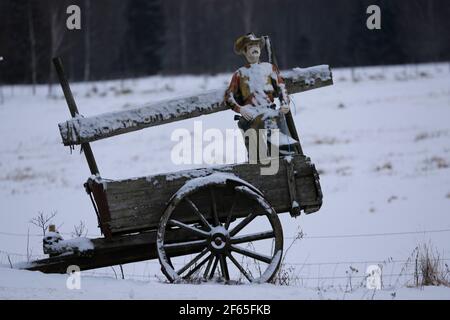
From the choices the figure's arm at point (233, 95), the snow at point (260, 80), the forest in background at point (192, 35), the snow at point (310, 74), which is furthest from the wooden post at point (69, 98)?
the forest in background at point (192, 35)

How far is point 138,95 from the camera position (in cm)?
2105

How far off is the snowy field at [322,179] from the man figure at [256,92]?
0.40 m

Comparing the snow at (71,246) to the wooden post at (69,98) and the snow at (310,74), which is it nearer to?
the wooden post at (69,98)

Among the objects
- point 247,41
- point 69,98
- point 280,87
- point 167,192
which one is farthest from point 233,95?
point 69,98

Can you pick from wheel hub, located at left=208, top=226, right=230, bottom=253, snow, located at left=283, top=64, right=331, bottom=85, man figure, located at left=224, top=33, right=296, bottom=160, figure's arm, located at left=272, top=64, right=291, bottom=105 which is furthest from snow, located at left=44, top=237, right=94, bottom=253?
snow, located at left=283, top=64, right=331, bottom=85

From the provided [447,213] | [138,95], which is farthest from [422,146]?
[138,95]

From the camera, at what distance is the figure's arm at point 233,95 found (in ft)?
13.5

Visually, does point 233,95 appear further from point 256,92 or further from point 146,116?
point 146,116

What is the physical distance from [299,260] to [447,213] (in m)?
2.98

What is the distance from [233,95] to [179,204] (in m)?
1.01

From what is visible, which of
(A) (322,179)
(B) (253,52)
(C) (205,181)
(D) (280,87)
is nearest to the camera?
(C) (205,181)

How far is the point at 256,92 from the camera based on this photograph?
425cm

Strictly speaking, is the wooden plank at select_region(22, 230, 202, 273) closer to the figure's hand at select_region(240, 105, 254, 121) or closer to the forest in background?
the figure's hand at select_region(240, 105, 254, 121)
